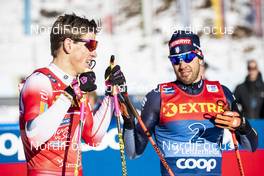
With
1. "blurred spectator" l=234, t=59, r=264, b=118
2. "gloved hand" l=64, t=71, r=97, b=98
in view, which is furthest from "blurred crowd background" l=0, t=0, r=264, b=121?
"gloved hand" l=64, t=71, r=97, b=98

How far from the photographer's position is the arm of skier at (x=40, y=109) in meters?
4.52

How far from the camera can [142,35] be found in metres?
17.2

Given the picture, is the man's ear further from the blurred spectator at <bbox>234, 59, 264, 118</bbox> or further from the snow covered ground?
the snow covered ground

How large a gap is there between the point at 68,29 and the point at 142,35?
12.2m

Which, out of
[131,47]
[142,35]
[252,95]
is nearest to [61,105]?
[252,95]

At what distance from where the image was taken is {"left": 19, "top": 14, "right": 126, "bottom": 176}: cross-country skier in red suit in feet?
15.1

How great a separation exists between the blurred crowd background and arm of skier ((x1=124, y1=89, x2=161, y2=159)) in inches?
358

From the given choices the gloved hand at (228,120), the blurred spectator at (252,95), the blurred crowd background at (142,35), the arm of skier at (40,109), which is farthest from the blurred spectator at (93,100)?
the blurred crowd background at (142,35)

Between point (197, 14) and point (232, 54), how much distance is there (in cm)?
148

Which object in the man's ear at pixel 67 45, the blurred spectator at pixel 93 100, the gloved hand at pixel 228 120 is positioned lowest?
the gloved hand at pixel 228 120

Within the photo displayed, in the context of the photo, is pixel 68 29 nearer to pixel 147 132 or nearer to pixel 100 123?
pixel 100 123

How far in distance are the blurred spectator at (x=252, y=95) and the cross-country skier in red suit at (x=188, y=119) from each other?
5.61 m

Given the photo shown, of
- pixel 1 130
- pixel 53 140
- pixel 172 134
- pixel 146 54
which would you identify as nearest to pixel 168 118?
pixel 172 134

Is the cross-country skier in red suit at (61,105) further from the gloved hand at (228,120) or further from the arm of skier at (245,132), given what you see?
the arm of skier at (245,132)
